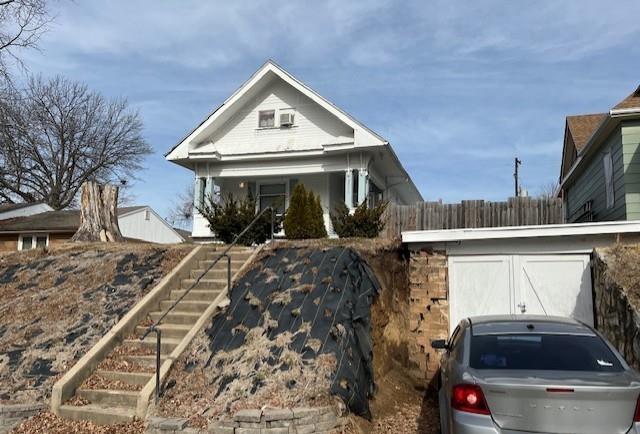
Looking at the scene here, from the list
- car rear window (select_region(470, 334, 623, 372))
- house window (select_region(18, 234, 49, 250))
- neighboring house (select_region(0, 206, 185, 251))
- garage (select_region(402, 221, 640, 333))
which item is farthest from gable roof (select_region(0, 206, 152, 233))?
car rear window (select_region(470, 334, 623, 372))

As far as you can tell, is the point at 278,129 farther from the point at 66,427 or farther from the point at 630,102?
the point at 66,427

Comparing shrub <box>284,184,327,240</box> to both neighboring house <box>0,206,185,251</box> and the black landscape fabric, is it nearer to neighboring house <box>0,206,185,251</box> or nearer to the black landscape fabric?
the black landscape fabric

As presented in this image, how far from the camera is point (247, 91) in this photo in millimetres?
18016

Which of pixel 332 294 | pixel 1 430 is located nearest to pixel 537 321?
pixel 332 294

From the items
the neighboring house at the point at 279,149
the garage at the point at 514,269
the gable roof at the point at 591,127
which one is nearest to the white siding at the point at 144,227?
the neighboring house at the point at 279,149

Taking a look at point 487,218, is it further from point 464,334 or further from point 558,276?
point 464,334

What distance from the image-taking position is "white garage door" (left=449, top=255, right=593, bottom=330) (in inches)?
370

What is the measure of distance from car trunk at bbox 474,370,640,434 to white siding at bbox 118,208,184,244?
3015 centimetres

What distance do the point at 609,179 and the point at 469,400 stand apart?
10.2m

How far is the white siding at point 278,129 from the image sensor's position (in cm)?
1761

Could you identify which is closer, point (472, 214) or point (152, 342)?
point (152, 342)

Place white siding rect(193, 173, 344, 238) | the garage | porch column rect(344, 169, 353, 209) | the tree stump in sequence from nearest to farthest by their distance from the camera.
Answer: the garage, the tree stump, porch column rect(344, 169, 353, 209), white siding rect(193, 173, 344, 238)

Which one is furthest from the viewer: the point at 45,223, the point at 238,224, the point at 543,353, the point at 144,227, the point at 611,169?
the point at 144,227

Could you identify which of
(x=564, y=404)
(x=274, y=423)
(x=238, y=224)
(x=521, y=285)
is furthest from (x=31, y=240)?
(x=564, y=404)
